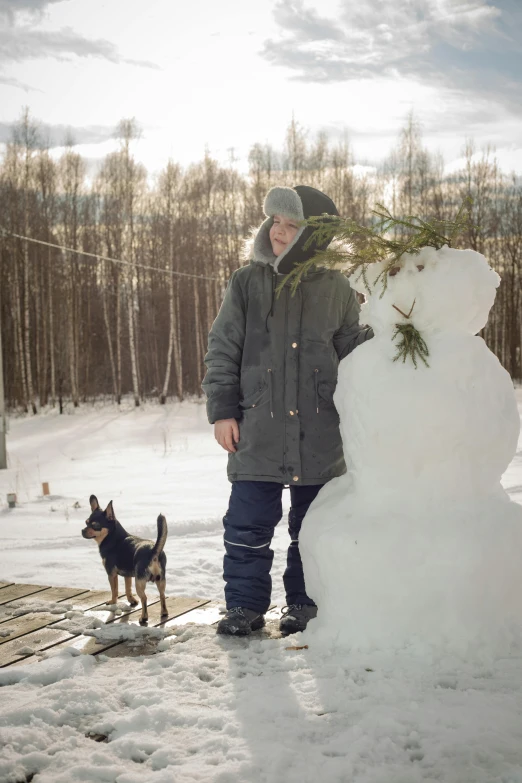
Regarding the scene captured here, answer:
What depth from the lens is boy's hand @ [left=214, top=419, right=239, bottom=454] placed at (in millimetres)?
2920

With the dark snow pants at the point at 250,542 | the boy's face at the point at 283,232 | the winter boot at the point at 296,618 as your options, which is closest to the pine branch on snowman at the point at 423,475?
the winter boot at the point at 296,618

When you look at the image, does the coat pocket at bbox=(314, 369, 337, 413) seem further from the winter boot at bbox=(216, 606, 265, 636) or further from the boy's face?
the winter boot at bbox=(216, 606, 265, 636)

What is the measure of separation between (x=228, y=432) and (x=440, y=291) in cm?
110

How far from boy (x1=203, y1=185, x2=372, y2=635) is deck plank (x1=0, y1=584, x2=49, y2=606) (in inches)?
46.0

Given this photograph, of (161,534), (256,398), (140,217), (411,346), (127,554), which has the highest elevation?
(140,217)

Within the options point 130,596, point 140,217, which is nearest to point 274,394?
point 130,596

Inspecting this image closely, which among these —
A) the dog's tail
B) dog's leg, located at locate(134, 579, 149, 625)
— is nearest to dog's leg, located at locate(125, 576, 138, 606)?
dog's leg, located at locate(134, 579, 149, 625)

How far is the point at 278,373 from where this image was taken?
290 cm

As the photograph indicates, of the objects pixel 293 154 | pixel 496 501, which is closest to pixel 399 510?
pixel 496 501

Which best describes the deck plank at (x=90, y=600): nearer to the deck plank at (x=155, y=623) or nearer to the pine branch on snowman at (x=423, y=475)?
the deck plank at (x=155, y=623)

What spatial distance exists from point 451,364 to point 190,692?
1.42 m

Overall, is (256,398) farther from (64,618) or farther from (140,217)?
(140,217)

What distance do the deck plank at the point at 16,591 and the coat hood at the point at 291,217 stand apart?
2.04 m

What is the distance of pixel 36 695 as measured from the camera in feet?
6.88
